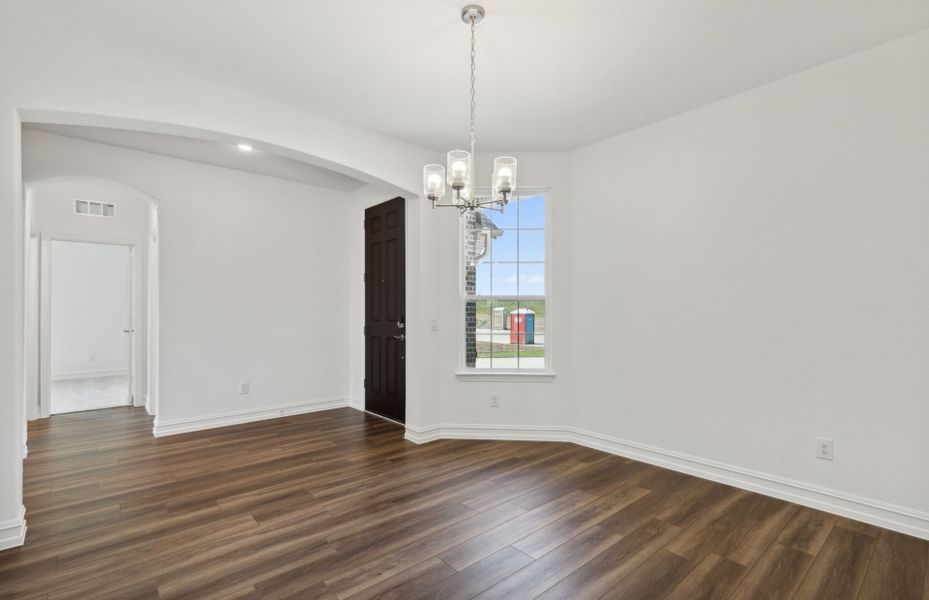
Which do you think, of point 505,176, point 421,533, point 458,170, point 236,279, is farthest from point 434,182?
point 236,279

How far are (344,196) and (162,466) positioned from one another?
11.8 ft

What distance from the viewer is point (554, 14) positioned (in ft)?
7.48

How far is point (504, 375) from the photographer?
169 inches

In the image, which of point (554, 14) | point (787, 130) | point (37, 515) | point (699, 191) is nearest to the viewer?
point (554, 14)

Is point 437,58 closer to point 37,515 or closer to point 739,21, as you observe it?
point 739,21

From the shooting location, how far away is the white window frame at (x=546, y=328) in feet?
14.0

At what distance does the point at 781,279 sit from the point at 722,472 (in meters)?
1.46

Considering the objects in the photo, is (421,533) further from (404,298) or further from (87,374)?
(87,374)

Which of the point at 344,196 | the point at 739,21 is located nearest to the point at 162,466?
the point at 344,196

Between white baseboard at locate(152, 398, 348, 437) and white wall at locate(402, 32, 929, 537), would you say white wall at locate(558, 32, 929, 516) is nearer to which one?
white wall at locate(402, 32, 929, 537)

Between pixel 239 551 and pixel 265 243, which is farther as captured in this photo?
pixel 265 243

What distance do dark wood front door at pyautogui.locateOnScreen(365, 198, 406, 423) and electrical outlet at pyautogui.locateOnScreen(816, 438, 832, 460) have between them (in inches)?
139

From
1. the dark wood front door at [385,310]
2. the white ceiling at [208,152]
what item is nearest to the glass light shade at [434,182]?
the dark wood front door at [385,310]

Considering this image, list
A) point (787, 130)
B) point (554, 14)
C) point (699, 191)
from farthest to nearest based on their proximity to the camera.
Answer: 1. point (699, 191)
2. point (787, 130)
3. point (554, 14)
